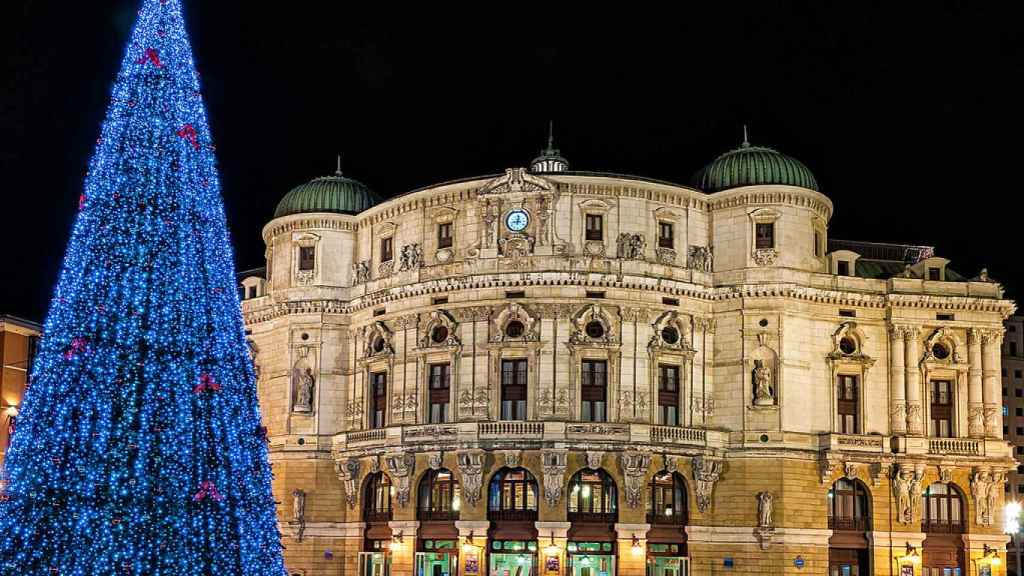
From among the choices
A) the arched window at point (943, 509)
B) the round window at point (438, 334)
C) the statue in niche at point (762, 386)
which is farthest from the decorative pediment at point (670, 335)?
the arched window at point (943, 509)

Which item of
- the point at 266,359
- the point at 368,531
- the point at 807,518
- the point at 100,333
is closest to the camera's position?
the point at 100,333

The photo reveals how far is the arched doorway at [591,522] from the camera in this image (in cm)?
6838

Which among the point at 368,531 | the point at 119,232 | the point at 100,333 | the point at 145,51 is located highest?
the point at 145,51

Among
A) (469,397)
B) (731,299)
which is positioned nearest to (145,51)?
(469,397)

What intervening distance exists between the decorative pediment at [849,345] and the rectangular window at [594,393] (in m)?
13.0

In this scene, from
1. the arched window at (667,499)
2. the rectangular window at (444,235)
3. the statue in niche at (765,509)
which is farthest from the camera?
the rectangular window at (444,235)

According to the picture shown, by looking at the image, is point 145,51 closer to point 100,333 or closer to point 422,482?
point 100,333

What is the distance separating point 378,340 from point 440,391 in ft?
19.9

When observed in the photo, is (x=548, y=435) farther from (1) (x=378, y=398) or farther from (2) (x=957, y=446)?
(2) (x=957, y=446)

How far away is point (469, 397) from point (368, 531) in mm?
11114

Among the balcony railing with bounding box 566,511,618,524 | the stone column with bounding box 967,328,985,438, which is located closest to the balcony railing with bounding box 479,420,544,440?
the balcony railing with bounding box 566,511,618,524

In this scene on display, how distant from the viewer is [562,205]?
7219 cm

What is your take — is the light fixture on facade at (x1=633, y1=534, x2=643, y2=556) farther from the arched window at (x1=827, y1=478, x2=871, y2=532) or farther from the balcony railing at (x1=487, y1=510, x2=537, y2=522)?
the arched window at (x1=827, y1=478, x2=871, y2=532)

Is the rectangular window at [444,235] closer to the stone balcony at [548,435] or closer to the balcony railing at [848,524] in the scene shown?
the stone balcony at [548,435]
